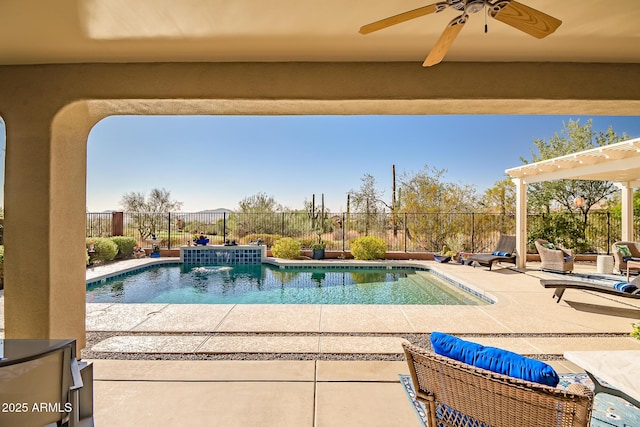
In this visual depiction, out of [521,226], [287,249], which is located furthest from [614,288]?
[287,249]

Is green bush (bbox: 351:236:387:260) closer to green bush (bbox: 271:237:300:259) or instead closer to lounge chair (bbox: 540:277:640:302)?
green bush (bbox: 271:237:300:259)

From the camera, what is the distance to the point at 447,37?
221 cm

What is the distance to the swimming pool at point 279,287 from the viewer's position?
679 centimetres

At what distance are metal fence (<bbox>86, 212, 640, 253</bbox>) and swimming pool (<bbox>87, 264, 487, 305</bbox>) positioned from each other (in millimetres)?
2391

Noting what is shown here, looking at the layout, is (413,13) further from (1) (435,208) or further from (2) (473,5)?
(1) (435,208)

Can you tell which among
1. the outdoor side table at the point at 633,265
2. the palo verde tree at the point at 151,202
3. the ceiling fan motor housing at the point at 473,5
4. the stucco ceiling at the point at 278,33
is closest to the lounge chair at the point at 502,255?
the outdoor side table at the point at 633,265

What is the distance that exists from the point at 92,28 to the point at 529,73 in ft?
12.0

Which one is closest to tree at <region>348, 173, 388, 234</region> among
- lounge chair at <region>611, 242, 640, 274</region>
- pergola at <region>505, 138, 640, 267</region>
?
pergola at <region>505, 138, 640, 267</region>

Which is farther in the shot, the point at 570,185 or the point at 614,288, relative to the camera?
the point at 570,185

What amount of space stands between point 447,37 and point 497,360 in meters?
1.96

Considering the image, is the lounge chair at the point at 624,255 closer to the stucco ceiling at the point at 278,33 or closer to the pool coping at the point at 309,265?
the pool coping at the point at 309,265

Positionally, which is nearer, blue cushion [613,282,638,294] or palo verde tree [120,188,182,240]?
blue cushion [613,282,638,294]

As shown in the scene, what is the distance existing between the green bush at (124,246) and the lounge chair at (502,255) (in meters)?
11.1

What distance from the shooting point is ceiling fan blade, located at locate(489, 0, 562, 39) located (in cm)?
191
